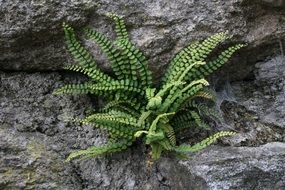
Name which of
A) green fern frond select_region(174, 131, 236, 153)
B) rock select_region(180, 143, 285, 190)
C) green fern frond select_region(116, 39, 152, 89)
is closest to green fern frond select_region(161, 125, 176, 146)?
green fern frond select_region(174, 131, 236, 153)

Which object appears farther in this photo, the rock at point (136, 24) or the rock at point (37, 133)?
the rock at point (136, 24)

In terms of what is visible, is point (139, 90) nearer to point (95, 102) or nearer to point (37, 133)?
point (95, 102)

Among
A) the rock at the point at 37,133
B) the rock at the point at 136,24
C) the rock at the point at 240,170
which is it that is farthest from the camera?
the rock at the point at 136,24

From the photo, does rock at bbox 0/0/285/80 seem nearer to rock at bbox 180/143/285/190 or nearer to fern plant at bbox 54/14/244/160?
fern plant at bbox 54/14/244/160

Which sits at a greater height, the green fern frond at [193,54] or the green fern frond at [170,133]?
the green fern frond at [193,54]

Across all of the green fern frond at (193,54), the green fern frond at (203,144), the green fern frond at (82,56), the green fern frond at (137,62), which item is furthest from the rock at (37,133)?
the green fern frond at (193,54)

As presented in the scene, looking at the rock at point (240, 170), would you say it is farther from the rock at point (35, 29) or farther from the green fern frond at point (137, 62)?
the rock at point (35, 29)

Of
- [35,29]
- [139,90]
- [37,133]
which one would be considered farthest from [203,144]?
[35,29]
